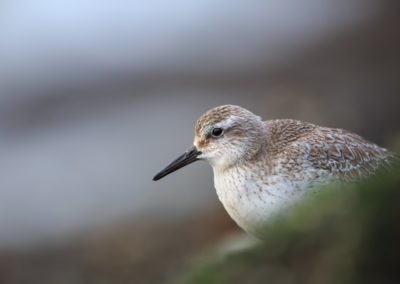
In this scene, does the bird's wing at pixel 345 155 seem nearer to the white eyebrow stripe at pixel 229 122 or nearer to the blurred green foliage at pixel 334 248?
the white eyebrow stripe at pixel 229 122

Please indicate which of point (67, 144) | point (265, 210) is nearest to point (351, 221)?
point (265, 210)

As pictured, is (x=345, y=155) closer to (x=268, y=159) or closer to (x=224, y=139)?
(x=268, y=159)

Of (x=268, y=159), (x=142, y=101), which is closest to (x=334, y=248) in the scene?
(x=268, y=159)

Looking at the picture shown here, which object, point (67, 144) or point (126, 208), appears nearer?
point (126, 208)

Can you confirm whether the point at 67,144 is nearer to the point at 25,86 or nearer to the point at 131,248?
the point at 25,86

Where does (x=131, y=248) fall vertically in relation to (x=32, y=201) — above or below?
below
